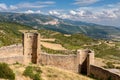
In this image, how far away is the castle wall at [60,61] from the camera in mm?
34156

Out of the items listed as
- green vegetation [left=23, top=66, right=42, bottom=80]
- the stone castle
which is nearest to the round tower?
the stone castle

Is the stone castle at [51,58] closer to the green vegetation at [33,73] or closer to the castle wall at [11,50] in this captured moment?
the castle wall at [11,50]

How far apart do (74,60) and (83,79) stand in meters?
3.54

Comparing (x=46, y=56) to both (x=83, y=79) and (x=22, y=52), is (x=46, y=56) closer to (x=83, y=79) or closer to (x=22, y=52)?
(x=22, y=52)

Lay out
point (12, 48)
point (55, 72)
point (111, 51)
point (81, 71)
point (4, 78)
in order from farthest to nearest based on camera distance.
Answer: point (111, 51) < point (81, 71) < point (12, 48) < point (55, 72) < point (4, 78)

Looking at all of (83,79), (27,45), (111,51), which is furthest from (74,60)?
(111,51)

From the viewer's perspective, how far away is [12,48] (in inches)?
1328

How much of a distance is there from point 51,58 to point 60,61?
3.76ft

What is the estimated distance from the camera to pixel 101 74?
33656 millimetres

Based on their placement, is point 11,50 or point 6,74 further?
point 11,50

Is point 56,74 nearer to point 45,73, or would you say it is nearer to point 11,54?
point 45,73

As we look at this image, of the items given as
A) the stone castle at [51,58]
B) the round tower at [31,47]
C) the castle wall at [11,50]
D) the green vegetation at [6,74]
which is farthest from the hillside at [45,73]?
the round tower at [31,47]

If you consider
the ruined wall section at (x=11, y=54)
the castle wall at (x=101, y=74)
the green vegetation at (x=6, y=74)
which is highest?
the ruined wall section at (x=11, y=54)

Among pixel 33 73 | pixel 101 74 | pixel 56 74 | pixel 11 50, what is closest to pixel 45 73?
pixel 56 74
